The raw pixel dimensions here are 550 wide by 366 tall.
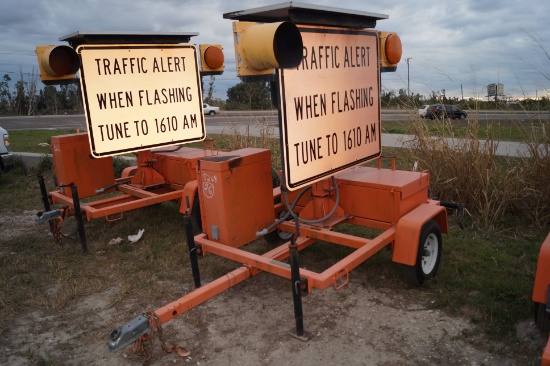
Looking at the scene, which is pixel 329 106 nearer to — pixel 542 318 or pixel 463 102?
pixel 542 318

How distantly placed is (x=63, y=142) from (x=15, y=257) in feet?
5.00

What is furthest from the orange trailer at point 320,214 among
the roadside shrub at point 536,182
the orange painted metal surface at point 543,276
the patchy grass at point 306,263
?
the roadside shrub at point 536,182

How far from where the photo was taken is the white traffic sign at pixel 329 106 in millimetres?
3232

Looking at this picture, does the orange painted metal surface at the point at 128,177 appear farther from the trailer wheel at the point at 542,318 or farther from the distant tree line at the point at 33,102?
the distant tree line at the point at 33,102

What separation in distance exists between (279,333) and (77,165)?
382 cm

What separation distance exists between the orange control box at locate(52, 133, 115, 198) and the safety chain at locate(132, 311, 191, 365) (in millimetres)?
3348

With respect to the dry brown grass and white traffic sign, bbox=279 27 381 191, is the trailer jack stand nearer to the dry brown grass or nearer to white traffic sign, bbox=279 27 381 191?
white traffic sign, bbox=279 27 381 191

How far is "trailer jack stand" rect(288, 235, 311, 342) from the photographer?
10.5ft

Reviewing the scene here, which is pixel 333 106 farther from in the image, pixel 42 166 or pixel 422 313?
pixel 42 166

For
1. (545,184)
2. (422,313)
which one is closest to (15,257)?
(422,313)

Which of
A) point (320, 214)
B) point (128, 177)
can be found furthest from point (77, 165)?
point (320, 214)

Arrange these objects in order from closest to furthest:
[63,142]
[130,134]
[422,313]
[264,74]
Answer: [264,74], [422,313], [130,134], [63,142]

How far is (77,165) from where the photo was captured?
19.9 ft

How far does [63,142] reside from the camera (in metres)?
5.91
